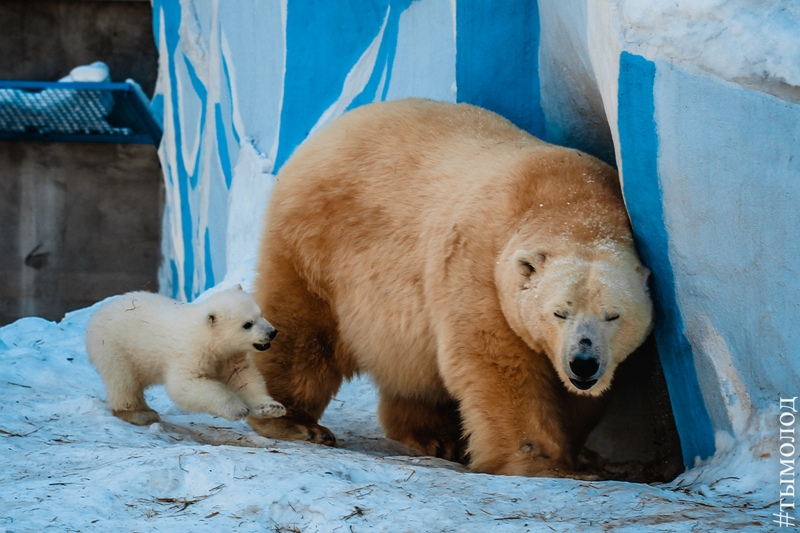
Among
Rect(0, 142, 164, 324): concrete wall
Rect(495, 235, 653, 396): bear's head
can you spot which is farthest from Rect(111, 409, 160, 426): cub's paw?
Rect(0, 142, 164, 324): concrete wall

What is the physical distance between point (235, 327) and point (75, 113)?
7.98 metres

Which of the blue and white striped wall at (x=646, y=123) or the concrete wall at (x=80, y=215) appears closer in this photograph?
the blue and white striped wall at (x=646, y=123)

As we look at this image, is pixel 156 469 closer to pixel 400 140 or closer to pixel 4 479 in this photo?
pixel 4 479

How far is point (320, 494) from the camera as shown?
219 centimetres

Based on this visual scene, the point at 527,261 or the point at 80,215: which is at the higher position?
the point at 80,215

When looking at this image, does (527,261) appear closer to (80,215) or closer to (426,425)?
(426,425)

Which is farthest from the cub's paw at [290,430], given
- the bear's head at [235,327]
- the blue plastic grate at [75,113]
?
the blue plastic grate at [75,113]

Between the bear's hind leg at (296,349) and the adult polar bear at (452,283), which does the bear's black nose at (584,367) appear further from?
the bear's hind leg at (296,349)

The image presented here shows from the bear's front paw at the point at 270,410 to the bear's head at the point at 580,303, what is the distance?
2.97ft

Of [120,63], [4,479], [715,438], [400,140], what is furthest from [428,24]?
[120,63]

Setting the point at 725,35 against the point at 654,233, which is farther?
the point at 654,233

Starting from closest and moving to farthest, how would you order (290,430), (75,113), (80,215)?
(290,430) < (75,113) < (80,215)

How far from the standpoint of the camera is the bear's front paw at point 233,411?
3058 millimetres

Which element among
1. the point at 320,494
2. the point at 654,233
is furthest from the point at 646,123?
the point at 320,494
